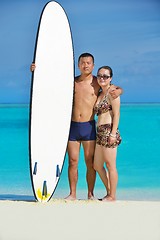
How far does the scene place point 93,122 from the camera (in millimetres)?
4344

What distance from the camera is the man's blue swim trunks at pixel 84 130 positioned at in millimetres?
4309

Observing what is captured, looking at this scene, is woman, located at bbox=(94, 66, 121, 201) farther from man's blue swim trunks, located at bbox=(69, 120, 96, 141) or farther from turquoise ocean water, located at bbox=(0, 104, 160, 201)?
turquoise ocean water, located at bbox=(0, 104, 160, 201)

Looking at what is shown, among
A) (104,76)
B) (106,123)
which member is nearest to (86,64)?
(104,76)

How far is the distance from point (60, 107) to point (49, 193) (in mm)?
531

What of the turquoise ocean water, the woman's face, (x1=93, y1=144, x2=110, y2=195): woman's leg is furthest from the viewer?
the turquoise ocean water

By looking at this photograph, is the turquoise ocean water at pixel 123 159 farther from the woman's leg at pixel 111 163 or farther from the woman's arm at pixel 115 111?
the woman's arm at pixel 115 111

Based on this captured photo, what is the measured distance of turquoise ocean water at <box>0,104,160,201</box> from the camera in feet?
20.0
